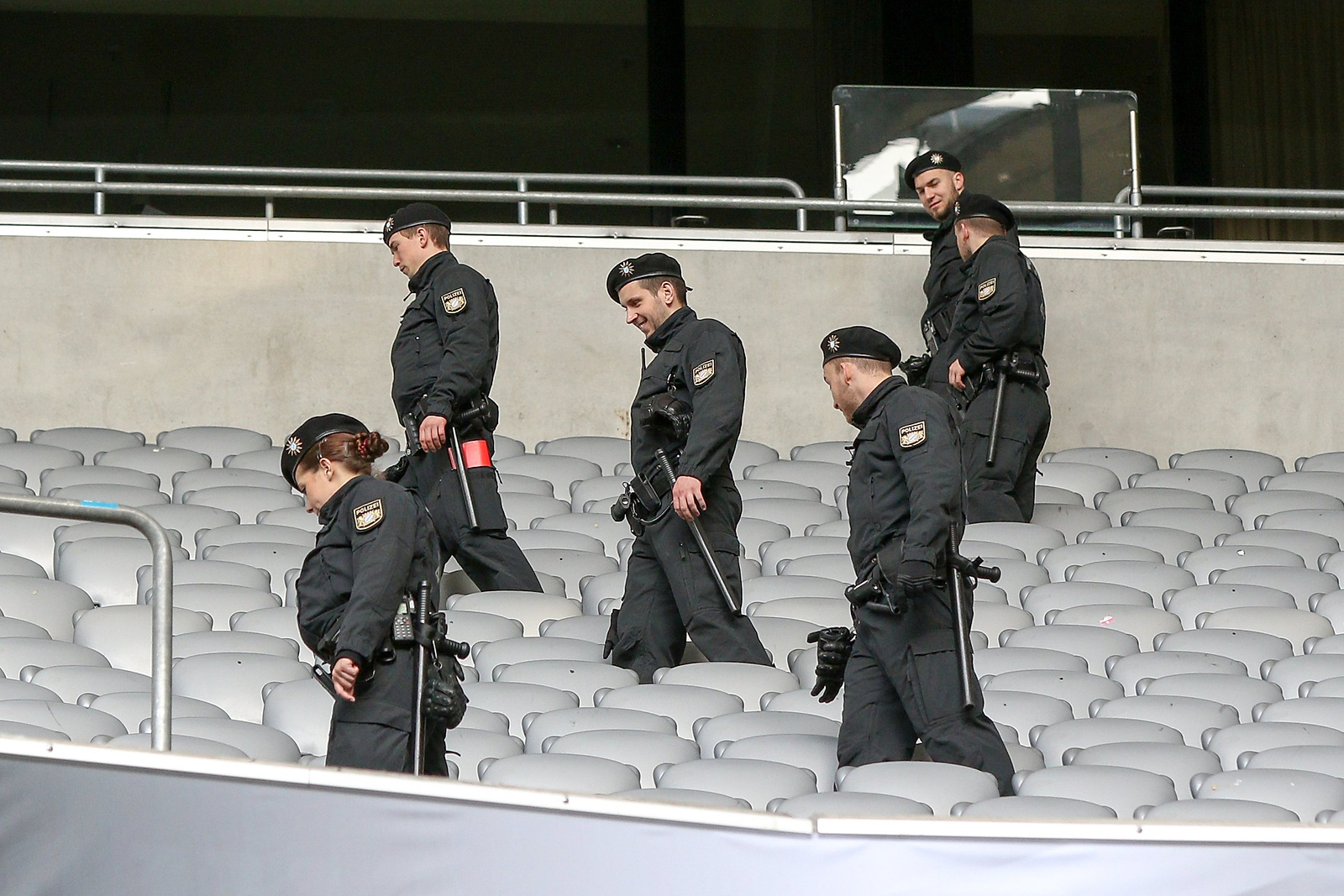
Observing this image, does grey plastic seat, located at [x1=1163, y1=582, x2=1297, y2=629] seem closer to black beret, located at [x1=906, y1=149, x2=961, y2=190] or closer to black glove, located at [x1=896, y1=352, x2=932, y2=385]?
black glove, located at [x1=896, y1=352, x2=932, y2=385]

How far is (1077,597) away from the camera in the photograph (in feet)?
18.0

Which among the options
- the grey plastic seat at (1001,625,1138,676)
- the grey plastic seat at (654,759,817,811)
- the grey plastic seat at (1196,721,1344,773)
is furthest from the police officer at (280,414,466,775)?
the grey plastic seat at (1001,625,1138,676)

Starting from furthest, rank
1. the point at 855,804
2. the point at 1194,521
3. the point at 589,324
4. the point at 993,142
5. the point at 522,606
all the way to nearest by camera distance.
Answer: the point at 993,142, the point at 589,324, the point at 1194,521, the point at 522,606, the point at 855,804

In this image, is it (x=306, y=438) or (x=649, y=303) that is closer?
(x=306, y=438)

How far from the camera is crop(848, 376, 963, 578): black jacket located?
421cm

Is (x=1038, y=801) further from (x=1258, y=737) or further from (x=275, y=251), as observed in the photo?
(x=275, y=251)

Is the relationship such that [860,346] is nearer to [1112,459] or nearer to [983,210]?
[983,210]

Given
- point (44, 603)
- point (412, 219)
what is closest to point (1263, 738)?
point (412, 219)

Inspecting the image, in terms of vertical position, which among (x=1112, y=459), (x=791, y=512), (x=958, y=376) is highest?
Answer: (x=958, y=376)

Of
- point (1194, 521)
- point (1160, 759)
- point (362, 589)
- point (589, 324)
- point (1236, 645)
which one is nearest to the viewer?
point (362, 589)

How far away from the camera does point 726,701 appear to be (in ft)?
15.1

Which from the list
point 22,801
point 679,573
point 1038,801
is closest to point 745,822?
point 22,801

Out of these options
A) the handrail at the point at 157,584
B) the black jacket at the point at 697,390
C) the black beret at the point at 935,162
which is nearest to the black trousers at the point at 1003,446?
the black beret at the point at 935,162

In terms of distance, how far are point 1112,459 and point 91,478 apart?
3.88m
